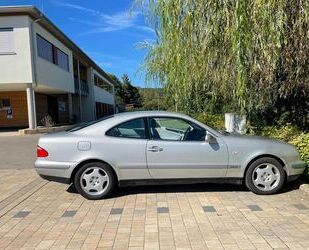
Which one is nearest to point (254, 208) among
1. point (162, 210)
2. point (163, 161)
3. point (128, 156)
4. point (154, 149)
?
point (162, 210)

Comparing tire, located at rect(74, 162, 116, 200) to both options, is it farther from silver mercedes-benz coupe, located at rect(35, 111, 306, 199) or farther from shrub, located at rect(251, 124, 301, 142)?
shrub, located at rect(251, 124, 301, 142)

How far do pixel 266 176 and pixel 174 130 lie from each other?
1704mm

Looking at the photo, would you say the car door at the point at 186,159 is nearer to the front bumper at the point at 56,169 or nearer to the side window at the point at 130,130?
the side window at the point at 130,130

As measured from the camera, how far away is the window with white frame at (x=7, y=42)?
25.2 metres

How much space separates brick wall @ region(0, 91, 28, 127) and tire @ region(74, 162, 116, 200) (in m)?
27.8

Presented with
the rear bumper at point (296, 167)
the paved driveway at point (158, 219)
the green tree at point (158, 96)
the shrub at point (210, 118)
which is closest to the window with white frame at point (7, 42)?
the green tree at point (158, 96)

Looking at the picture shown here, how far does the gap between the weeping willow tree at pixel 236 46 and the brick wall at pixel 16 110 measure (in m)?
26.2

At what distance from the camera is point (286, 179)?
23.8 feet

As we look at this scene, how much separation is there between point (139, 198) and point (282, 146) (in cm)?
251

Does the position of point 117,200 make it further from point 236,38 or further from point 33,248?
point 236,38

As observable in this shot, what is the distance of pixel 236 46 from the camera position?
7086 mm

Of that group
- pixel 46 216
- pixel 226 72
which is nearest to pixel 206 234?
pixel 46 216

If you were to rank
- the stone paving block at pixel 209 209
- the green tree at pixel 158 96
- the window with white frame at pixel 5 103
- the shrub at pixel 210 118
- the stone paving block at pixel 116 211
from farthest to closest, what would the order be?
the window with white frame at pixel 5 103
the shrub at pixel 210 118
the green tree at pixel 158 96
the stone paving block at pixel 116 211
the stone paving block at pixel 209 209

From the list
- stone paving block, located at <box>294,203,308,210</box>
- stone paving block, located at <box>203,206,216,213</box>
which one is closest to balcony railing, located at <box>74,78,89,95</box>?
stone paving block, located at <box>203,206,216,213</box>
